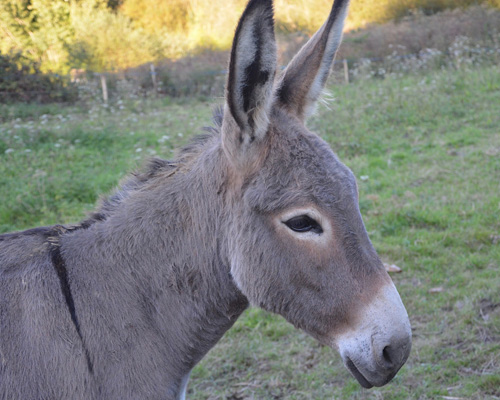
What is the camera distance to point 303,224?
1.99 m

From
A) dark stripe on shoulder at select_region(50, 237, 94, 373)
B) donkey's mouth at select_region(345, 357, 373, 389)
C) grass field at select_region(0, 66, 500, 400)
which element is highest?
dark stripe on shoulder at select_region(50, 237, 94, 373)

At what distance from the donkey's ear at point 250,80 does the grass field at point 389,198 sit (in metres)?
1.07

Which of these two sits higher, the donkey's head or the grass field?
the donkey's head

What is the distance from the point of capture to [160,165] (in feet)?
8.09

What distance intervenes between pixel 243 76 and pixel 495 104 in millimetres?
10357

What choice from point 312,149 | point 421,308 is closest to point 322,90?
point 312,149

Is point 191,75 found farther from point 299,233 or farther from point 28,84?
point 299,233

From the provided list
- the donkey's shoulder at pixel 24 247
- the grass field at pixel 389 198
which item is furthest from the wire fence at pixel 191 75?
the donkey's shoulder at pixel 24 247

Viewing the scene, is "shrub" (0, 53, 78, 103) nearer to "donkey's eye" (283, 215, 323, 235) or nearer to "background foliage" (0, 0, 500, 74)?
"background foliage" (0, 0, 500, 74)

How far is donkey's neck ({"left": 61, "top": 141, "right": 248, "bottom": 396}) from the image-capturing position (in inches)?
82.7

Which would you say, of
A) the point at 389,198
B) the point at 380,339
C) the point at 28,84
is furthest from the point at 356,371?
the point at 28,84

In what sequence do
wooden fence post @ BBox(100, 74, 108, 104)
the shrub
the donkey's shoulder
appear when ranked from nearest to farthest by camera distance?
the donkey's shoulder < the shrub < wooden fence post @ BBox(100, 74, 108, 104)

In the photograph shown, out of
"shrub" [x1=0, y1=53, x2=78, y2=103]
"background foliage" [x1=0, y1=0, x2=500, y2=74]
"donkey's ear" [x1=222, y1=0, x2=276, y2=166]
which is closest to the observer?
"donkey's ear" [x1=222, y1=0, x2=276, y2=166]

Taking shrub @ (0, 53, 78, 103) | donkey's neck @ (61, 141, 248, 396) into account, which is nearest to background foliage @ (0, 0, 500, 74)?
shrub @ (0, 53, 78, 103)
